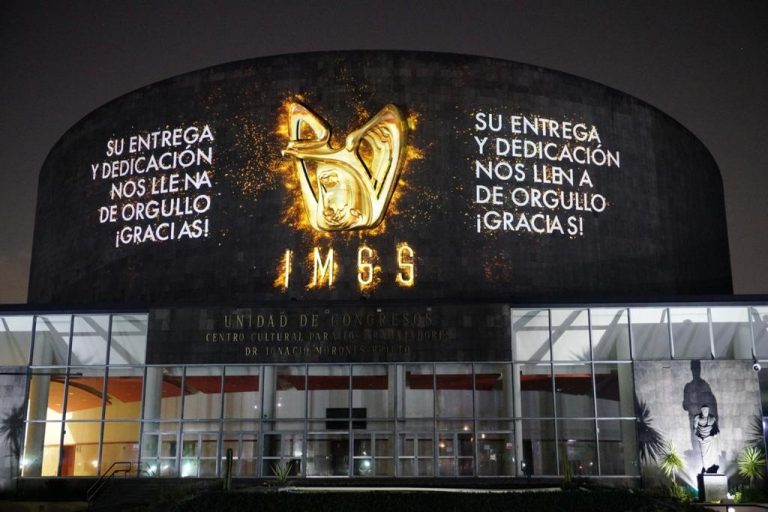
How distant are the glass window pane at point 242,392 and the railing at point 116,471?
4.03 meters

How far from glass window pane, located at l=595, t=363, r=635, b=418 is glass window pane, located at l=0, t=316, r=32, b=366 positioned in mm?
23963

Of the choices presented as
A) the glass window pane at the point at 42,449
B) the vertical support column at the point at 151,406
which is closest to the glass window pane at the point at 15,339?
the glass window pane at the point at 42,449

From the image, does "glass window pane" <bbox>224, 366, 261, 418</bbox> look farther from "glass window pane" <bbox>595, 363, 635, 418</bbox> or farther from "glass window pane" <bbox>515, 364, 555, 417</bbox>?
"glass window pane" <bbox>595, 363, 635, 418</bbox>

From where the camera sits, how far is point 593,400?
38594 millimetres

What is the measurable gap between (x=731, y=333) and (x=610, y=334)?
495cm

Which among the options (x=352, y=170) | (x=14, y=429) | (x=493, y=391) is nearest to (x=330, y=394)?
(x=493, y=391)

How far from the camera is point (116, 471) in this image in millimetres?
38625

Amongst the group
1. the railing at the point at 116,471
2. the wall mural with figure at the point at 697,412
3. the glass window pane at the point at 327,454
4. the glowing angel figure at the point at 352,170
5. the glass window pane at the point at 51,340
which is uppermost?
the glowing angel figure at the point at 352,170

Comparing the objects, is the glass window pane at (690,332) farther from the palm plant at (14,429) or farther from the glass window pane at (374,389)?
the palm plant at (14,429)

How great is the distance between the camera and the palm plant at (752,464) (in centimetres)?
3709

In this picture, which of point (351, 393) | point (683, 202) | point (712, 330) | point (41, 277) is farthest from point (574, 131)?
point (41, 277)

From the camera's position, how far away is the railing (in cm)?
3809

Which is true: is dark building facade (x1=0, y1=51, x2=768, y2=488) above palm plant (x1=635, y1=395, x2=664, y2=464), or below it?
above

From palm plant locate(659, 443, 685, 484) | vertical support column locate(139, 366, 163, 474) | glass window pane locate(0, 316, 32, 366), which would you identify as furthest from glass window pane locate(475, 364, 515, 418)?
glass window pane locate(0, 316, 32, 366)
